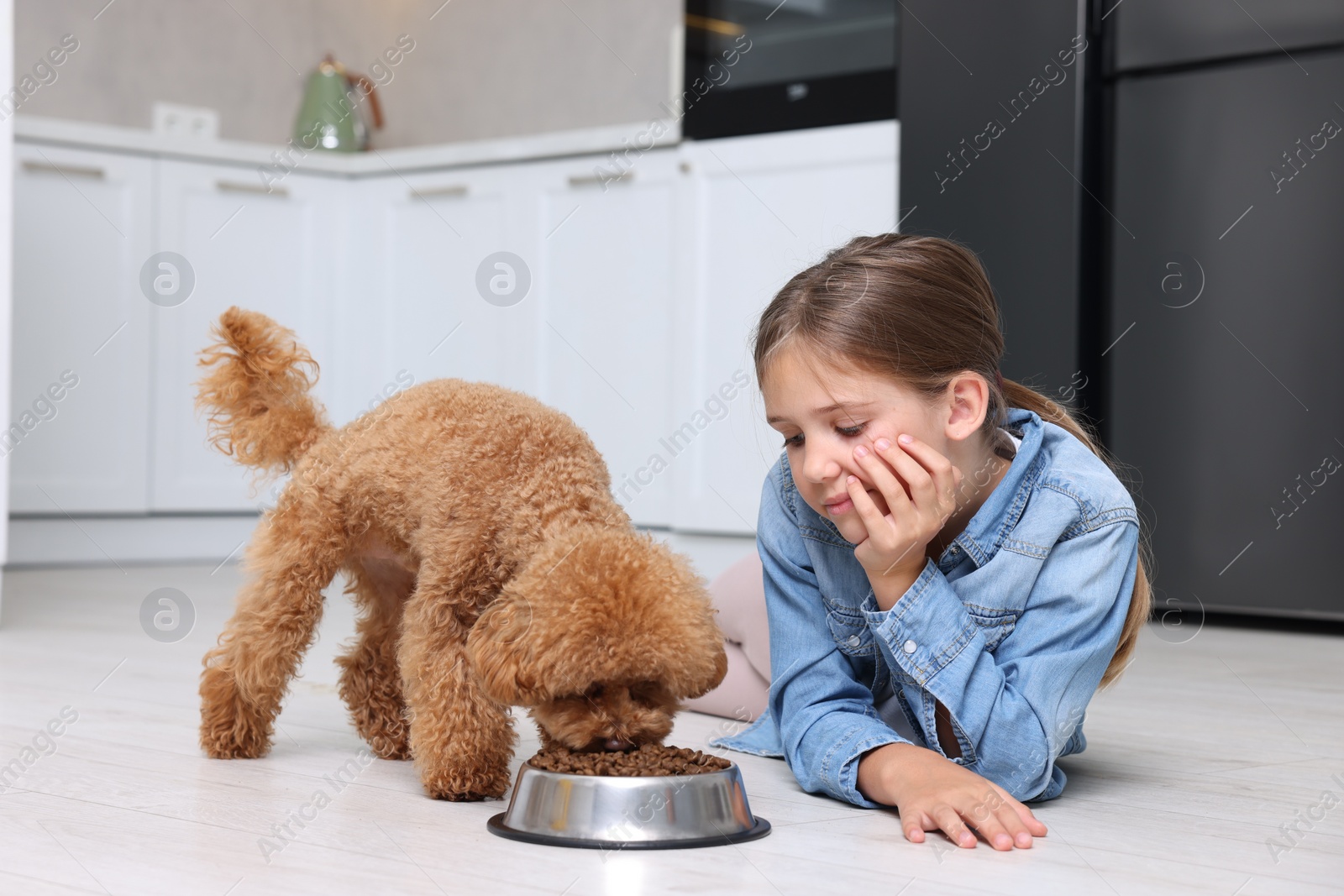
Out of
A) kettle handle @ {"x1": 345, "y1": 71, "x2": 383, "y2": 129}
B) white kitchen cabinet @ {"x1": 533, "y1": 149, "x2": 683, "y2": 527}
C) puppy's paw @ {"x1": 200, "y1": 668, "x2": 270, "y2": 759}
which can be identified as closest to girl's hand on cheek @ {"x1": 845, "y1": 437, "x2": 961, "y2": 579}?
puppy's paw @ {"x1": 200, "y1": 668, "x2": 270, "y2": 759}

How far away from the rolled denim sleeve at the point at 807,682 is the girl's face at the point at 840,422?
0.58 ft

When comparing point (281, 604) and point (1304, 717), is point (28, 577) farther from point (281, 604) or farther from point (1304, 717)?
point (1304, 717)

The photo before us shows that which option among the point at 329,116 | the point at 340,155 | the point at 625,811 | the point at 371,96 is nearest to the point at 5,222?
the point at 340,155

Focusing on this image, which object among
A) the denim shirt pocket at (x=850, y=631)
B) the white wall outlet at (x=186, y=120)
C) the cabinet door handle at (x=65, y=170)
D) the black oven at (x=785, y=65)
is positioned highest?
the white wall outlet at (x=186, y=120)

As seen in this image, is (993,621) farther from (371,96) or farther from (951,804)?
(371,96)

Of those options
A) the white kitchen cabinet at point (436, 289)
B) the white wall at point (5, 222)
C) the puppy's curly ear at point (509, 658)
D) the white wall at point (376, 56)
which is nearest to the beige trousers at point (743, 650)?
the puppy's curly ear at point (509, 658)

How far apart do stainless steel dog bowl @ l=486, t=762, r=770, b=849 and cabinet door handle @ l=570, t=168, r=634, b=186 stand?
8.79ft

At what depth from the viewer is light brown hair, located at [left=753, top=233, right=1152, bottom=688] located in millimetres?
1358

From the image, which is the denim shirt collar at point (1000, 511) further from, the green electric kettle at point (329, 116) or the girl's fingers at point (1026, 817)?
the green electric kettle at point (329, 116)

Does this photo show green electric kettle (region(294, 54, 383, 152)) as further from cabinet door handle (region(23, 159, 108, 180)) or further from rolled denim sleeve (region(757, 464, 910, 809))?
rolled denim sleeve (region(757, 464, 910, 809))

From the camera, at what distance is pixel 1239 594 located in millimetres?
3020

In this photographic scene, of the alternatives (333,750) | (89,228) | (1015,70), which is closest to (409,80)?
(89,228)

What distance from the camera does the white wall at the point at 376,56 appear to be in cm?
465

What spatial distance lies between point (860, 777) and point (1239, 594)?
6.29 feet
